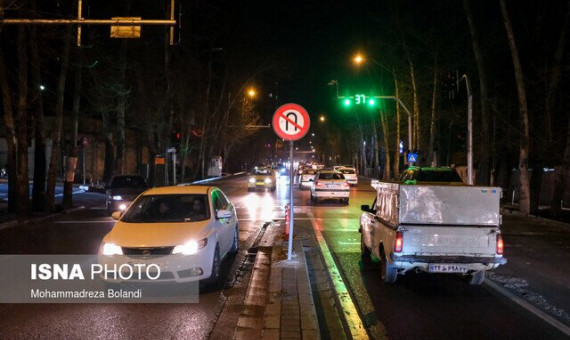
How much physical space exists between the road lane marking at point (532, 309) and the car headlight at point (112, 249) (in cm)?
577

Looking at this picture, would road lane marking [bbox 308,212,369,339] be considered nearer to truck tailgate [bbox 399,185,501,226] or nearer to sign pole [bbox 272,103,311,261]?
sign pole [bbox 272,103,311,261]

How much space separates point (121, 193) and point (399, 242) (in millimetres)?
14766

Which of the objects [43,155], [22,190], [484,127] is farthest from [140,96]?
[484,127]

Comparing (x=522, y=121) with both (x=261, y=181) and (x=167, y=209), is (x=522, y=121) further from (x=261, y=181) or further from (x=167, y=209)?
(x=167, y=209)

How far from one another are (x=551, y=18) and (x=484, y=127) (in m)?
5.88

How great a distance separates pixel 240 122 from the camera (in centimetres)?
6469

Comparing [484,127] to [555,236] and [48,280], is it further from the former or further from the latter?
[48,280]

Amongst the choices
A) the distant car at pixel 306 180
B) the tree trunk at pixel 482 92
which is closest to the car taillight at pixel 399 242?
the tree trunk at pixel 482 92

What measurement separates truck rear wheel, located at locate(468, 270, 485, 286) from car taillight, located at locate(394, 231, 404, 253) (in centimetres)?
154

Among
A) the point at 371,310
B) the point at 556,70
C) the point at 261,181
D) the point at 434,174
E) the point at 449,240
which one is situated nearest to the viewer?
the point at 371,310

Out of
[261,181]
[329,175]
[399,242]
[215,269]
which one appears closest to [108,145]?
[261,181]

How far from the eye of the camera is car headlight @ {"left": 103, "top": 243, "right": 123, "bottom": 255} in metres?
8.12

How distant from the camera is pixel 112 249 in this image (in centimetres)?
817

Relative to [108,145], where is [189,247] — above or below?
below
